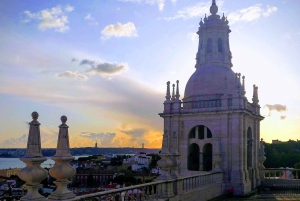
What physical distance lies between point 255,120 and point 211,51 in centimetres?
662

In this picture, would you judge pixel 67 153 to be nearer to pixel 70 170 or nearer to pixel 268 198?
pixel 70 170

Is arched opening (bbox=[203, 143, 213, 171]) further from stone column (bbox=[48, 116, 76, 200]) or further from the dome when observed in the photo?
stone column (bbox=[48, 116, 76, 200])

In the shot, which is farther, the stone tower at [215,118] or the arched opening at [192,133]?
the arched opening at [192,133]

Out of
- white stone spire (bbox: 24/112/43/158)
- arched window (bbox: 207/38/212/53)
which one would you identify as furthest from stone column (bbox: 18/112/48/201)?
arched window (bbox: 207/38/212/53)

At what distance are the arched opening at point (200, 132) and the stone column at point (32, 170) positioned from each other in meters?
17.5

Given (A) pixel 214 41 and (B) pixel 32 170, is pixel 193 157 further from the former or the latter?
(B) pixel 32 170

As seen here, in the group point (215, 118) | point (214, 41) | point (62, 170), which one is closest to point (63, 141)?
point (62, 170)

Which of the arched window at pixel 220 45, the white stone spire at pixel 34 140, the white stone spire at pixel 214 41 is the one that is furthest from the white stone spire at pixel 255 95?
the white stone spire at pixel 34 140

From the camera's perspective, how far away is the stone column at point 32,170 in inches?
367

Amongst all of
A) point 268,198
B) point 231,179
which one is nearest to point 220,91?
point 231,179

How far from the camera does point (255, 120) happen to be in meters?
28.4

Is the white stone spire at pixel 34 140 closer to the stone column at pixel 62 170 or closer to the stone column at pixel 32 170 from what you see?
the stone column at pixel 32 170

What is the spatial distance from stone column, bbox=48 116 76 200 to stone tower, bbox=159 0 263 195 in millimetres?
11924

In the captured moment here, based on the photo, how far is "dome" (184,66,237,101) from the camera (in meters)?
26.8
